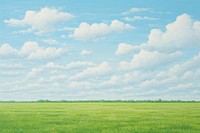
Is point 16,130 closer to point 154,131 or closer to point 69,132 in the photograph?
point 69,132

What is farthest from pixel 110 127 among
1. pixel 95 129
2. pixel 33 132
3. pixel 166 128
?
pixel 33 132

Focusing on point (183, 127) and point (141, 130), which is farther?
point (183, 127)

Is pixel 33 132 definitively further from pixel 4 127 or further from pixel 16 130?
pixel 4 127

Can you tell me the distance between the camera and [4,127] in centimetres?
2062

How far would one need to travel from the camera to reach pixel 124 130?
1916 centimetres

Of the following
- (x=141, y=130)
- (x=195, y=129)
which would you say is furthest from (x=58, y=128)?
(x=195, y=129)

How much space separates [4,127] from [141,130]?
671 cm

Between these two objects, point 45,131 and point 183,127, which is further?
point 183,127

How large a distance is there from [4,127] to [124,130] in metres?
5.96

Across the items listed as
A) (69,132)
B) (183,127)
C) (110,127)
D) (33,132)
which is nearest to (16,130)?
(33,132)

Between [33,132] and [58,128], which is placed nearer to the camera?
[33,132]

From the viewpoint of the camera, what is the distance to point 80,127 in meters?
20.1

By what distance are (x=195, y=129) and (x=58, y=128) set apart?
649 cm

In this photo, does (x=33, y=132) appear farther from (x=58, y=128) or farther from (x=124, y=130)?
(x=124, y=130)
